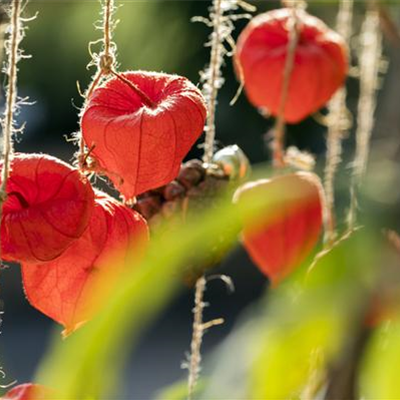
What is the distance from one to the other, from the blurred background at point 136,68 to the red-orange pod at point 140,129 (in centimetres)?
74

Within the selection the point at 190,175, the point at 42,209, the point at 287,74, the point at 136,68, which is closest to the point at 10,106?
the point at 42,209

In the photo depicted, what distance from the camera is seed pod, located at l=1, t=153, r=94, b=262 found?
1.65 feet

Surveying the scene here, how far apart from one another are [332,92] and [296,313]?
2.37 feet

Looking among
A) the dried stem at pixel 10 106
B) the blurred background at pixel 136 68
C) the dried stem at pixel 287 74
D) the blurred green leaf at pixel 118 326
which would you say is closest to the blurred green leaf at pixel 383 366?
the blurred green leaf at pixel 118 326

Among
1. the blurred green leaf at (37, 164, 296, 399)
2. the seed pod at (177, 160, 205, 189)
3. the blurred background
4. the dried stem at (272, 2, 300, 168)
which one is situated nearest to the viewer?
A: the blurred green leaf at (37, 164, 296, 399)

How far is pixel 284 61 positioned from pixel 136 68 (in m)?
0.83

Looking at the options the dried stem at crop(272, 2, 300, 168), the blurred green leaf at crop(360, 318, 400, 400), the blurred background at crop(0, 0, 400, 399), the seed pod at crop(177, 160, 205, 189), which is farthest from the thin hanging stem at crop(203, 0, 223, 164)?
the blurred background at crop(0, 0, 400, 399)

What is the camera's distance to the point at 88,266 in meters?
0.55

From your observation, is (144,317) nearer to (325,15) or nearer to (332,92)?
(332,92)

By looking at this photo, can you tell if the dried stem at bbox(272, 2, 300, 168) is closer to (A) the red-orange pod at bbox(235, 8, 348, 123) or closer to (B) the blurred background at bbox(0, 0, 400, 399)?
(A) the red-orange pod at bbox(235, 8, 348, 123)

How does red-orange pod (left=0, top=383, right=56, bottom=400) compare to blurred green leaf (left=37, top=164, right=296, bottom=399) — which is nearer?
blurred green leaf (left=37, top=164, right=296, bottom=399)

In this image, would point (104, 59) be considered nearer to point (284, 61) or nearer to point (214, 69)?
point (214, 69)

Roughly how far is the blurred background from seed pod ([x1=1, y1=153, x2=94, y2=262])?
0.79 meters

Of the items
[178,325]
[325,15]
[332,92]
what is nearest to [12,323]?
[178,325]
